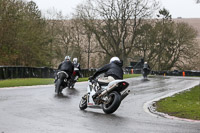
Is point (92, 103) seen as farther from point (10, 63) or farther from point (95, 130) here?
point (10, 63)

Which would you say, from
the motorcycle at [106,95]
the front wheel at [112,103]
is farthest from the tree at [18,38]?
the front wheel at [112,103]

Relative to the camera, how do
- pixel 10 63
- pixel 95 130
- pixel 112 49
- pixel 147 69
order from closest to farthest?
pixel 95 130 < pixel 147 69 < pixel 10 63 < pixel 112 49

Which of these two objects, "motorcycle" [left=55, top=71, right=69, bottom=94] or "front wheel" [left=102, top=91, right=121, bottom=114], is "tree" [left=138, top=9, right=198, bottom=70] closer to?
"motorcycle" [left=55, top=71, right=69, bottom=94]

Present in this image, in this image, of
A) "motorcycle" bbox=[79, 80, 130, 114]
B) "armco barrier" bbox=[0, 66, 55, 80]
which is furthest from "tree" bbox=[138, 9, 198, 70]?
"motorcycle" bbox=[79, 80, 130, 114]

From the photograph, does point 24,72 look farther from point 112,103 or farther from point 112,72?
point 112,103

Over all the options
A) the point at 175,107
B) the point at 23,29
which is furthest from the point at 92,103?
the point at 23,29

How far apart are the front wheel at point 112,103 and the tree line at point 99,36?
97.9ft

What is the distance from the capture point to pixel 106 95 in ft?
38.1

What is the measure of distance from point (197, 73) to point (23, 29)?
29303 millimetres

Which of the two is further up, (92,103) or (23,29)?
(23,29)

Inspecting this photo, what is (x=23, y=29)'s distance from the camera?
4566cm

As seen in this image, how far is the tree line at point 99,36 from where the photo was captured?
4219cm

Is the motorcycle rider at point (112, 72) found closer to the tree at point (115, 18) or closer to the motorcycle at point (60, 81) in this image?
the motorcycle at point (60, 81)

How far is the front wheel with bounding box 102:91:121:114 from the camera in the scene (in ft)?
36.6
